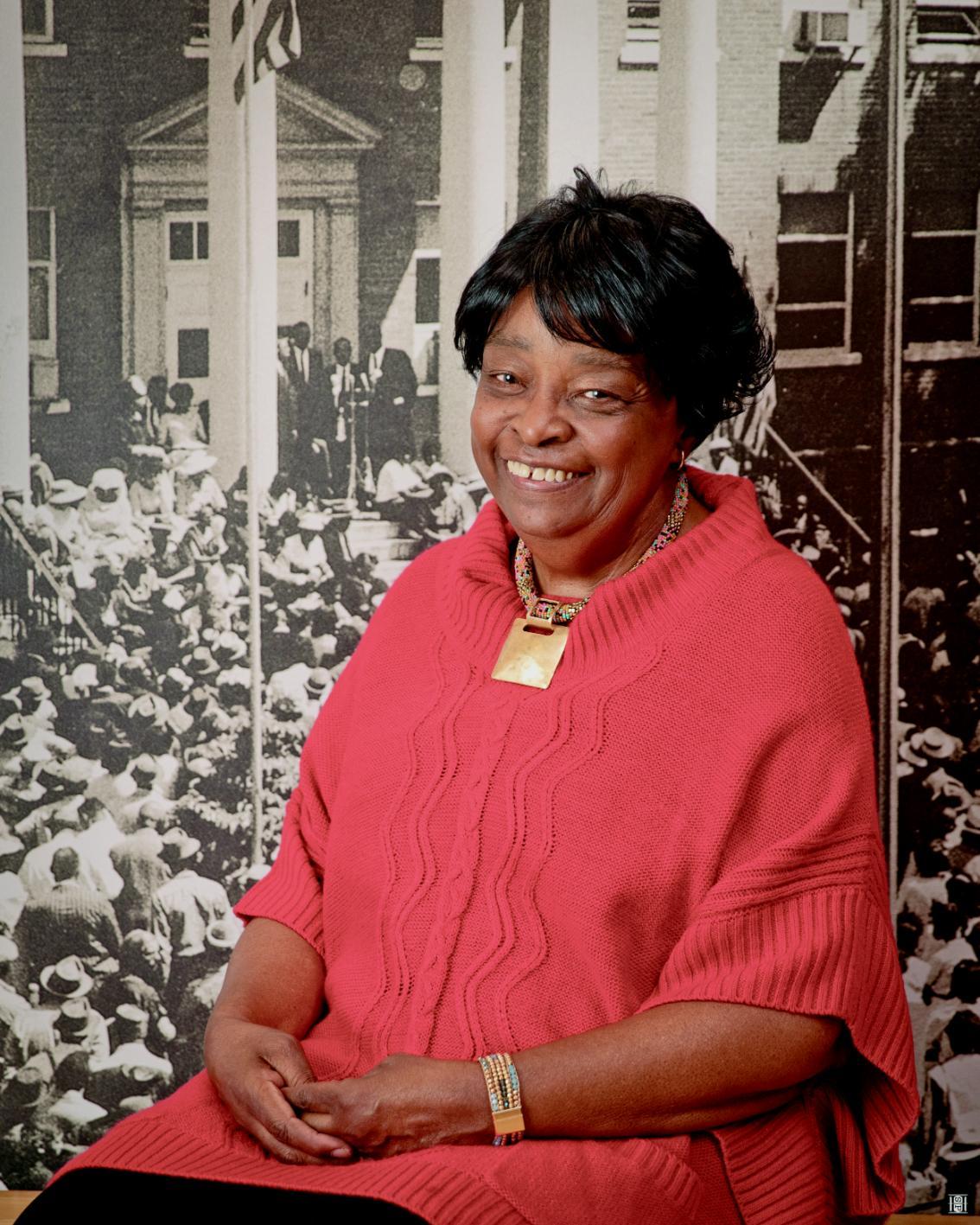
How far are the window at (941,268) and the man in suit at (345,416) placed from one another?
97 centimetres

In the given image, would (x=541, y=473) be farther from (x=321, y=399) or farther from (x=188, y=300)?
(x=188, y=300)

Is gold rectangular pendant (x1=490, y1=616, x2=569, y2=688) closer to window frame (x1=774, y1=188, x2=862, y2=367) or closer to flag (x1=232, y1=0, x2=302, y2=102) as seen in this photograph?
window frame (x1=774, y1=188, x2=862, y2=367)

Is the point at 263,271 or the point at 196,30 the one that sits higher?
the point at 196,30

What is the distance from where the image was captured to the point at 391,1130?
4.87 feet

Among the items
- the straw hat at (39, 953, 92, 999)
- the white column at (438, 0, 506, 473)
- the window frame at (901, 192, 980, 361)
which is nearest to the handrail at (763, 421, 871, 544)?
the window frame at (901, 192, 980, 361)

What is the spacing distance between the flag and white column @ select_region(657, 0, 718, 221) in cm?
64

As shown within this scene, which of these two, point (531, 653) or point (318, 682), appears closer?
point (531, 653)

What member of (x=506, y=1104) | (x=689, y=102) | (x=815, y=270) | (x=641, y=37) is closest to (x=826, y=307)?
(x=815, y=270)

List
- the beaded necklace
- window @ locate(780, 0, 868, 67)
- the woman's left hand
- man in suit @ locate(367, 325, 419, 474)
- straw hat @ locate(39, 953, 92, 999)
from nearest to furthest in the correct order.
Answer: the woman's left hand → the beaded necklace → window @ locate(780, 0, 868, 67) → man in suit @ locate(367, 325, 419, 474) → straw hat @ locate(39, 953, 92, 999)

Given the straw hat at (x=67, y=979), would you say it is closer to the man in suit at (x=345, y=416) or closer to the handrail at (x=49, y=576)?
the handrail at (x=49, y=576)

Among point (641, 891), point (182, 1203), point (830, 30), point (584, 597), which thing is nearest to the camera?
point (182, 1203)

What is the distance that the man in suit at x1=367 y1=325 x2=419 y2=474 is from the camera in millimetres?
2514

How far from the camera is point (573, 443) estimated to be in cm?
170

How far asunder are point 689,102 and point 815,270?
1.18 ft
